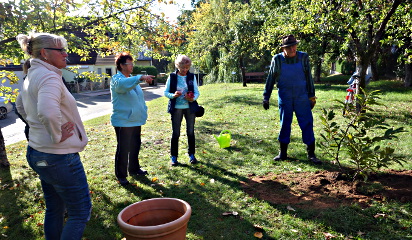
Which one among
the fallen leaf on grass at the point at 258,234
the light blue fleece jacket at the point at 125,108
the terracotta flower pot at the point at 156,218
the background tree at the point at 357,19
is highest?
the background tree at the point at 357,19

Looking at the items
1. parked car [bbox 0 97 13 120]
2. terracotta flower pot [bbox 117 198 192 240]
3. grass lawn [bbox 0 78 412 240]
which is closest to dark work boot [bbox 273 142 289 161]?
grass lawn [bbox 0 78 412 240]

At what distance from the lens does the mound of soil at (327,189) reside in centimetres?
402

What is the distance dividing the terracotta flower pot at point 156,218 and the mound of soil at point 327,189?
1.76 meters

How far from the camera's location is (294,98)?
555 cm

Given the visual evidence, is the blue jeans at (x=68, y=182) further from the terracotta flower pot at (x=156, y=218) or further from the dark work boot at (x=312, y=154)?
the dark work boot at (x=312, y=154)

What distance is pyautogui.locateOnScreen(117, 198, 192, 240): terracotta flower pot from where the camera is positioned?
2445 mm

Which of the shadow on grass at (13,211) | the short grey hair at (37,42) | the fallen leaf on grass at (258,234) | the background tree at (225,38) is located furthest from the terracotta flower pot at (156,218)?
the background tree at (225,38)

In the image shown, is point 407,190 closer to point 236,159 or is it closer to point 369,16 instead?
point 236,159

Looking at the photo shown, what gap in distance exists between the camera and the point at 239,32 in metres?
22.5

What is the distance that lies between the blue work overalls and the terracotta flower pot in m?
3.33

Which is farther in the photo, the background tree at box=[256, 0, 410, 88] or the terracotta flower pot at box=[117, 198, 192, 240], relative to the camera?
the background tree at box=[256, 0, 410, 88]

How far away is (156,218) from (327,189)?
256cm

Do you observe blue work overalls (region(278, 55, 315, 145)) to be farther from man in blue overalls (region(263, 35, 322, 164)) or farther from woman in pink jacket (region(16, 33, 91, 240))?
woman in pink jacket (region(16, 33, 91, 240))

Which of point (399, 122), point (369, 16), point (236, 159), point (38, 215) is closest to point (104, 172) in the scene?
point (38, 215)
